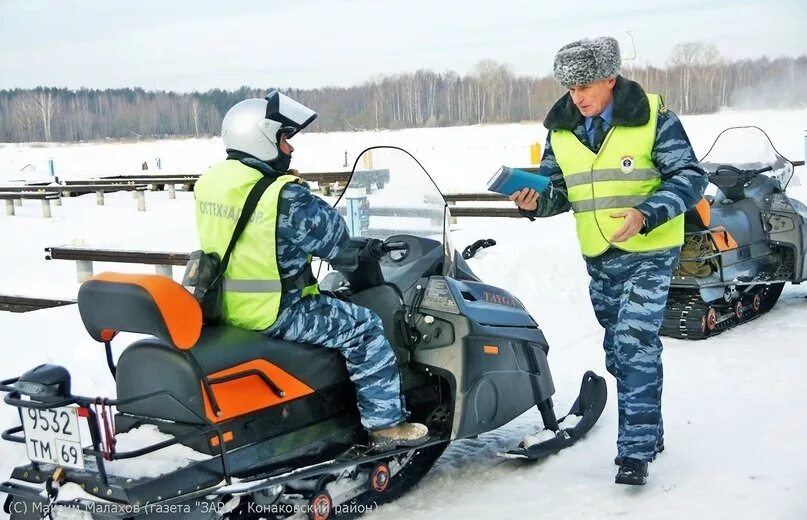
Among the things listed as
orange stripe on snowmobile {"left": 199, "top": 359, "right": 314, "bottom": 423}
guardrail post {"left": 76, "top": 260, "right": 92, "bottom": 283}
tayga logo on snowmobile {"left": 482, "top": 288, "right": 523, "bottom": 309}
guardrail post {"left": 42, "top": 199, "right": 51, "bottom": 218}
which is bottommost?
guardrail post {"left": 76, "top": 260, "right": 92, "bottom": 283}

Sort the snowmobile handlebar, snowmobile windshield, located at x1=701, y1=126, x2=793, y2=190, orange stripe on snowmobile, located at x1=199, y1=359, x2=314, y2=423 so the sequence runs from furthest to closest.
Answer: snowmobile windshield, located at x1=701, y1=126, x2=793, y2=190
the snowmobile handlebar
orange stripe on snowmobile, located at x1=199, y1=359, x2=314, y2=423

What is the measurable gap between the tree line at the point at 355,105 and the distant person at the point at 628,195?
49.2 metres

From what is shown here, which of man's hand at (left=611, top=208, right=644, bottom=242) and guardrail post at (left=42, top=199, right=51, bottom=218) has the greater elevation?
man's hand at (left=611, top=208, right=644, bottom=242)

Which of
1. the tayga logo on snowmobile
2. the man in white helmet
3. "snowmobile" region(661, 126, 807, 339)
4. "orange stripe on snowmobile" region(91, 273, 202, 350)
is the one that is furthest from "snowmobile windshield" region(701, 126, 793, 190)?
"orange stripe on snowmobile" region(91, 273, 202, 350)

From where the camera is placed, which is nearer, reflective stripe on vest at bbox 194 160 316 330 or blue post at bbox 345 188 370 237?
reflective stripe on vest at bbox 194 160 316 330

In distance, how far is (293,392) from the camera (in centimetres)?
357

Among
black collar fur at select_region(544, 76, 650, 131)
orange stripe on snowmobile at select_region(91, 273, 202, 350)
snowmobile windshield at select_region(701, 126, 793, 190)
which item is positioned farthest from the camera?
snowmobile windshield at select_region(701, 126, 793, 190)

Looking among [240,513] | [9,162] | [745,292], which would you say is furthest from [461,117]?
[240,513]

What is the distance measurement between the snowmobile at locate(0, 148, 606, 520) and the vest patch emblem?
889 millimetres

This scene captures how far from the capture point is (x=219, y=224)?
350 cm

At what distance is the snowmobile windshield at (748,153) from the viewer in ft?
25.9

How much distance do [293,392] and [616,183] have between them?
5.55 ft

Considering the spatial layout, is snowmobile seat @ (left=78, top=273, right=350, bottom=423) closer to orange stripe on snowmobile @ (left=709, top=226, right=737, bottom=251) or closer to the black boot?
the black boot

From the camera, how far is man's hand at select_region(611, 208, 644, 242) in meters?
3.66
